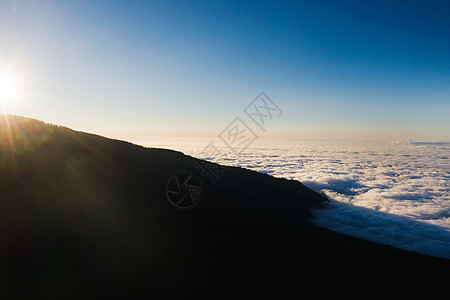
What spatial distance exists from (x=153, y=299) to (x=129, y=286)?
6.43 ft

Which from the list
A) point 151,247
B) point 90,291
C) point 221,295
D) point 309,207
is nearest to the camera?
point 90,291

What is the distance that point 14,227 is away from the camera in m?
16.0

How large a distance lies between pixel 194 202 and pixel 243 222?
35.1 ft

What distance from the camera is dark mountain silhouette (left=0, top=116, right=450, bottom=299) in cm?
1395

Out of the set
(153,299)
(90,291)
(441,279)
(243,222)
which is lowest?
(441,279)

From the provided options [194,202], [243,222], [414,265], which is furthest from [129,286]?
[414,265]

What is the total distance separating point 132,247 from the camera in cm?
1778

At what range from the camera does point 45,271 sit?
13352 millimetres

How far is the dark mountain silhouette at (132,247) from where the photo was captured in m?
13.9

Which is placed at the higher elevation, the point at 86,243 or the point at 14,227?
the point at 14,227

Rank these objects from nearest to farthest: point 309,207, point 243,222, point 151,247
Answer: point 151,247 < point 243,222 < point 309,207

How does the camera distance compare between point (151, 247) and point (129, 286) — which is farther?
point (151, 247)

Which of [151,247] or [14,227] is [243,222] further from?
[14,227]

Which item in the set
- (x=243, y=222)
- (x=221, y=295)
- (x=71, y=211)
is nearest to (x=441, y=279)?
(x=243, y=222)
